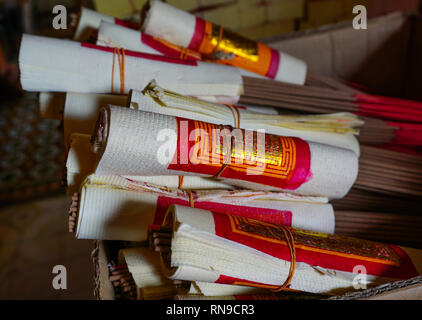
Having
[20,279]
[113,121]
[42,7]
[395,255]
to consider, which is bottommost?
[20,279]

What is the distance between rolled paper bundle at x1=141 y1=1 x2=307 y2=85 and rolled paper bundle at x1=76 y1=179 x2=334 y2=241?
1.41ft

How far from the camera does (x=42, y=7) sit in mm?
2541

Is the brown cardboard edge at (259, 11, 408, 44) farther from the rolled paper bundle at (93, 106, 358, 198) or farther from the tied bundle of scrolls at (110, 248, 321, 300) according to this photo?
the tied bundle of scrolls at (110, 248, 321, 300)

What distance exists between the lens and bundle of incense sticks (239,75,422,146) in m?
0.99

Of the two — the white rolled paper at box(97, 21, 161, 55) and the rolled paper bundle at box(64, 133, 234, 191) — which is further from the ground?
the white rolled paper at box(97, 21, 161, 55)

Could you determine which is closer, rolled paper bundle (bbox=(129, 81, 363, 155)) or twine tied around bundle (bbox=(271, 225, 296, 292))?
twine tied around bundle (bbox=(271, 225, 296, 292))

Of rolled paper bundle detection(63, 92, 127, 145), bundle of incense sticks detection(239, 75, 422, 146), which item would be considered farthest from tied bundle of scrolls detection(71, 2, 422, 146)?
rolled paper bundle detection(63, 92, 127, 145)

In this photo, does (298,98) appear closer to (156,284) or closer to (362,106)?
(362,106)

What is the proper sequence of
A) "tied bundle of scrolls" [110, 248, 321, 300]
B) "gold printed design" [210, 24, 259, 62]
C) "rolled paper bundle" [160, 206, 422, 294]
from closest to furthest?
"rolled paper bundle" [160, 206, 422, 294]
"tied bundle of scrolls" [110, 248, 321, 300]
"gold printed design" [210, 24, 259, 62]

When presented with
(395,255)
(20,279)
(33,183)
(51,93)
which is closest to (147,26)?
(51,93)

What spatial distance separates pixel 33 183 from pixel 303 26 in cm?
172

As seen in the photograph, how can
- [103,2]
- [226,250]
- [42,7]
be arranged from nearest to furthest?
1. [226,250]
2. [103,2]
3. [42,7]

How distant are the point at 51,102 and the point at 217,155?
18.4 inches

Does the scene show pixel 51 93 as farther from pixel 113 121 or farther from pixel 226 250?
pixel 226 250
